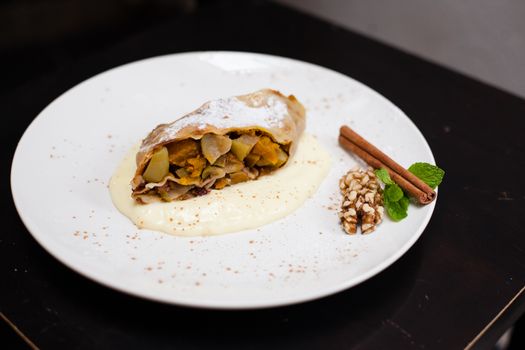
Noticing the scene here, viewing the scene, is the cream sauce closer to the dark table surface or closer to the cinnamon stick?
the cinnamon stick

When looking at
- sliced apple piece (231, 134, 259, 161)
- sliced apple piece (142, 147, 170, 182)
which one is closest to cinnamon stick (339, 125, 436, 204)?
sliced apple piece (231, 134, 259, 161)

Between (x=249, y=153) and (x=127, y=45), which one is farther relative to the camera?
(x=127, y=45)

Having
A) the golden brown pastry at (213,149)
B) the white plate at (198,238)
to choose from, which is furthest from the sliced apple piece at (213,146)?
the white plate at (198,238)

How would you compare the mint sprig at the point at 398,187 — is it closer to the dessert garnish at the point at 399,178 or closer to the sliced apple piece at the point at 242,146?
the dessert garnish at the point at 399,178

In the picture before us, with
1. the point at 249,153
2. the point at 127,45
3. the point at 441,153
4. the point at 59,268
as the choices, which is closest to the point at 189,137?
the point at 249,153

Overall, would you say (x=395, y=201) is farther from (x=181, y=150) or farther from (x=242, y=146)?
(x=181, y=150)

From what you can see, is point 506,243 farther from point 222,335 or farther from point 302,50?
point 302,50

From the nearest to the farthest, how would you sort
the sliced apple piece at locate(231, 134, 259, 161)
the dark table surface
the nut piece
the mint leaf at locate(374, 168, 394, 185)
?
the dark table surface, the nut piece, the mint leaf at locate(374, 168, 394, 185), the sliced apple piece at locate(231, 134, 259, 161)
